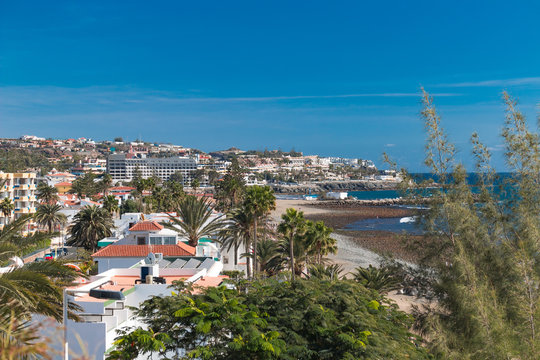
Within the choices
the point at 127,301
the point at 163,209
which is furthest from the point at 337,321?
the point at 163,209

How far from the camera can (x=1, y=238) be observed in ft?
30.1

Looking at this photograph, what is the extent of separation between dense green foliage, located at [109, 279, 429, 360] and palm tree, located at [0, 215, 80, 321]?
5.61ft

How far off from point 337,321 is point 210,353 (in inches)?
115

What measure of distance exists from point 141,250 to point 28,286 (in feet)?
59.4

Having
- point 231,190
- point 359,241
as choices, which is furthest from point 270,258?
point 359,241

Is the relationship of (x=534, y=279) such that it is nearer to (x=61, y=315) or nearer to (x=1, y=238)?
(x=61, y=315)

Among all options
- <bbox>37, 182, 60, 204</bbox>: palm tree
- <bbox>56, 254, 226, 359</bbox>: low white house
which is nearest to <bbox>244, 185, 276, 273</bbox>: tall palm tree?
<bbox>56, 254, 226, 359</bbox>: low white house

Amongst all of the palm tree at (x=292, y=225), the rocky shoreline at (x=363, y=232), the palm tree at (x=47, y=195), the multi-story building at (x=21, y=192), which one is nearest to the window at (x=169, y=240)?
the palm tree at (x=292, y=225)

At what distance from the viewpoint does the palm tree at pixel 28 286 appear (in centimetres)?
745

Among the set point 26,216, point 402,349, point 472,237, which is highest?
point 26,216

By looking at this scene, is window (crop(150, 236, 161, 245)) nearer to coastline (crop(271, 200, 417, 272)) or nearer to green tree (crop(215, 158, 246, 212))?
coastline (crop(271, 200, 417, 272))

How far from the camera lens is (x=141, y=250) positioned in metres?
25.9

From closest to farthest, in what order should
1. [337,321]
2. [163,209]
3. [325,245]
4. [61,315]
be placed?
[61,315] < [337,321] < [325,245] < [163,209]

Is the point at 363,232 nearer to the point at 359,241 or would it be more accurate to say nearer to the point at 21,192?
the point at 359,241
